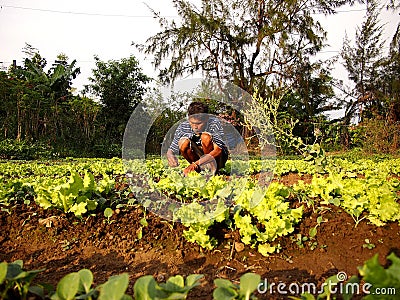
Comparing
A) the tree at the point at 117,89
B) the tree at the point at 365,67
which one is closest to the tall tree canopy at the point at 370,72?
the tree at the point at 365,67

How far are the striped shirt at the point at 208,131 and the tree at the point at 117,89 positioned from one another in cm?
1289

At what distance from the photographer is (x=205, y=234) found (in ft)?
7.23

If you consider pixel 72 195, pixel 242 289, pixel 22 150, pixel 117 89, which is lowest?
pixel 242 289

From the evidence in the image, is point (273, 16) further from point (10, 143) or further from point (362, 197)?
point (362, 197)

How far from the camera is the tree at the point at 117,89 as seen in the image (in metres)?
17.9

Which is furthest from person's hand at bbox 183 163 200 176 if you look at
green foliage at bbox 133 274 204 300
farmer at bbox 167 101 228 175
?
green foliage at bbox 133 274 204 300

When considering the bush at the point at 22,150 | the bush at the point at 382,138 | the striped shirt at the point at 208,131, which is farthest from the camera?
the bush at the point at 382,138

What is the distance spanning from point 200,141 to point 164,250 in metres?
2.62

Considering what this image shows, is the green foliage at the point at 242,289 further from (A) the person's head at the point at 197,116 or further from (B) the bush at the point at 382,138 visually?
(B) the bush at the point at 382,138

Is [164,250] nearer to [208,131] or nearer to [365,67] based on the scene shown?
[208,131]

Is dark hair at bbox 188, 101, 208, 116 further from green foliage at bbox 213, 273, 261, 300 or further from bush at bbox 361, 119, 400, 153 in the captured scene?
bush at bbox 361, 119, 400, 153

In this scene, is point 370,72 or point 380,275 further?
point 370,72

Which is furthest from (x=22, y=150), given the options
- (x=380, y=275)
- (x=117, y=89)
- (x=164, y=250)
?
(x=380, y=275)

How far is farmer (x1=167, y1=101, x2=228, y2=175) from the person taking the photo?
14.8 feet
